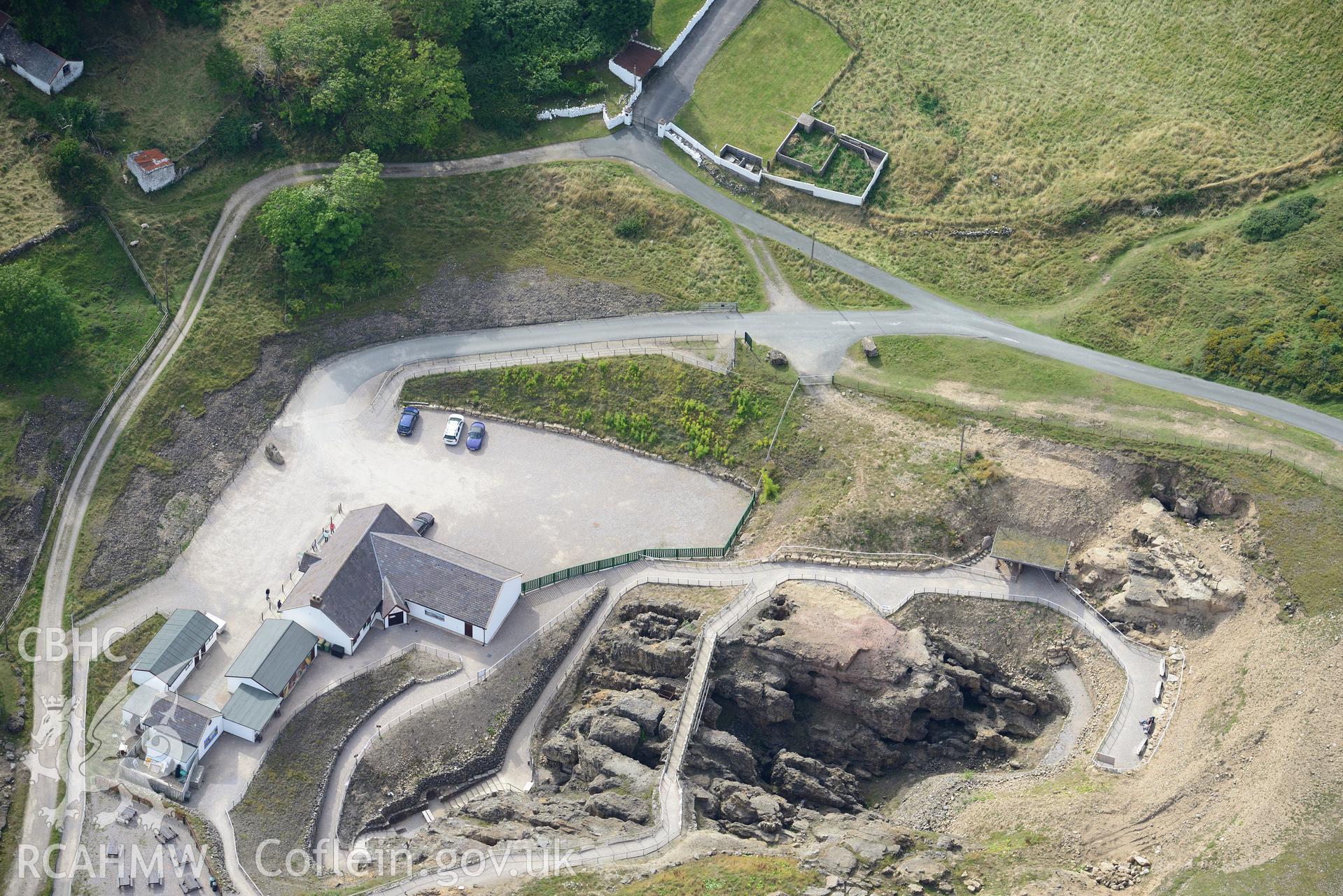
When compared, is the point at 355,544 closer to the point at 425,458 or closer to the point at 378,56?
the point at 425,458

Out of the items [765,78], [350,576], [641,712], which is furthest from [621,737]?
[765,78]

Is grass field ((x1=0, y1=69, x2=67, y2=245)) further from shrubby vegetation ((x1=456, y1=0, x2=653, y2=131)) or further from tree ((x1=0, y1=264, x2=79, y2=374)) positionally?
shrubby vegetation ((x1=456, y1=0, x2=653, y2=131))

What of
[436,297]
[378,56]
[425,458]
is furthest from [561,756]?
[378,56]

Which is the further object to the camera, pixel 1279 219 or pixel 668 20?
pixel 668 20

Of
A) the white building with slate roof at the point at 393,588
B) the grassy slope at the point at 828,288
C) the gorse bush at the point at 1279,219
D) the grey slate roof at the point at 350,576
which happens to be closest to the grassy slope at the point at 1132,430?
the grassy slope at the point at 828,288

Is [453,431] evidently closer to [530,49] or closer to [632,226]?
[632,226]

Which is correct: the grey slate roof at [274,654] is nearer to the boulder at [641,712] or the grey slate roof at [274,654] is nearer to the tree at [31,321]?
the boulder at [641,712]
